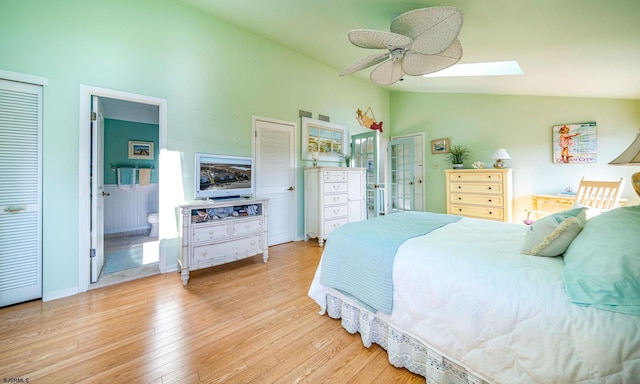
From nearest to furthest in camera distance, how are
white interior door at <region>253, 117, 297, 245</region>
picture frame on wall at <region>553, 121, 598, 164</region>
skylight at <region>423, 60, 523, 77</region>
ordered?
skylight at <region>423, 60, 523, 77</region>
picture frame on wall at <region>553, 121, 598, 164</region>
white interior door at <region>253, 117, 297, 245</region>

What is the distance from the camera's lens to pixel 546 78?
9.55 feet

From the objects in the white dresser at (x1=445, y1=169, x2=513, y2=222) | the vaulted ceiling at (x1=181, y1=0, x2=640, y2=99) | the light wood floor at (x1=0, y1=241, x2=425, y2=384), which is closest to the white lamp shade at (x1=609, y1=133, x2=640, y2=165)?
the vaulted ceiling at (x1=181, y1=0, x2=640, y2=99)

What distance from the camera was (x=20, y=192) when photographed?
1.95 metres

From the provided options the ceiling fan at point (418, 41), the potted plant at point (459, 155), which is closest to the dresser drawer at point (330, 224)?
the ceiling fan at point (418, 41)

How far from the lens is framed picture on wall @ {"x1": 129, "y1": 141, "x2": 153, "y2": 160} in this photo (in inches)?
180

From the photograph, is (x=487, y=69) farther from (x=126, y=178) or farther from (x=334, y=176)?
(x=126, y=178)

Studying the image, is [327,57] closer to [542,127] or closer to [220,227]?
[220,227]

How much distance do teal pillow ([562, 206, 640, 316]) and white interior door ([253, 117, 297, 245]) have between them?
119 inches

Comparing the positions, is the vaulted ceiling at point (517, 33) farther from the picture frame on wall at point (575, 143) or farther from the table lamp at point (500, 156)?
the table lamp at point (500, 156)

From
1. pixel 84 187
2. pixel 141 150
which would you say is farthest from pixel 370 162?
pixel 141 150

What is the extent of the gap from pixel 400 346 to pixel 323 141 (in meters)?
3.46

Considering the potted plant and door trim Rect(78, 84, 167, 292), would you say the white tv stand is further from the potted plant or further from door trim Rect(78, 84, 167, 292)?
the potted plant

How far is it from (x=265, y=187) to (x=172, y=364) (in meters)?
2.41

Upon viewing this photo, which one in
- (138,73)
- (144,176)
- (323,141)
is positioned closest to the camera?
(138,73)
